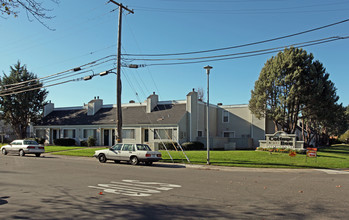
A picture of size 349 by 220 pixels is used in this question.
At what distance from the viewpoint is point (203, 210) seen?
7.41 meters

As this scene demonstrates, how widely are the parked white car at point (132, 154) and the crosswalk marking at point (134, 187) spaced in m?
7.35

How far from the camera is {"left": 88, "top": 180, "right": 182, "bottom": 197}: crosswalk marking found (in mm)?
9720

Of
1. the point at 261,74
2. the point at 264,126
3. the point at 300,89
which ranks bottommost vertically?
the point at 264,126

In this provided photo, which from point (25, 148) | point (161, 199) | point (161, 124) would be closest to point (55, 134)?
point (161, 124)

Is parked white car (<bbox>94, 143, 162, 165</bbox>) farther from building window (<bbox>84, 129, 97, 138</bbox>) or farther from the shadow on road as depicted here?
building window (<bbox>84, 129, 97, 138</bbox>)

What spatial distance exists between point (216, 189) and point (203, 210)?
3.25 metres

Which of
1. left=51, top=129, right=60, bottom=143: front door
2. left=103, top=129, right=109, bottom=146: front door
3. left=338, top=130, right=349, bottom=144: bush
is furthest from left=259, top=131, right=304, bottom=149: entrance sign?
left=338, top=130, right=349, bottom=144: bush

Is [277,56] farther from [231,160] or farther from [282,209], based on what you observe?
[282,209]

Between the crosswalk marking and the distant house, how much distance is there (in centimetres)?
2115

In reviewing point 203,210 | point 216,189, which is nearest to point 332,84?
point 216,189

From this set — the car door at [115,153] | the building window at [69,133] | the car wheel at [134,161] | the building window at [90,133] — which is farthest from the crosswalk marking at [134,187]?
the building window at [69,133]

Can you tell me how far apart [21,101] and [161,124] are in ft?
72.7

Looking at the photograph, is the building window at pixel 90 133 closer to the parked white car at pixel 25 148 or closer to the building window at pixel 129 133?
the building window at pixel 129 133

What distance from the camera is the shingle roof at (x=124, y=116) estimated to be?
116 feet
